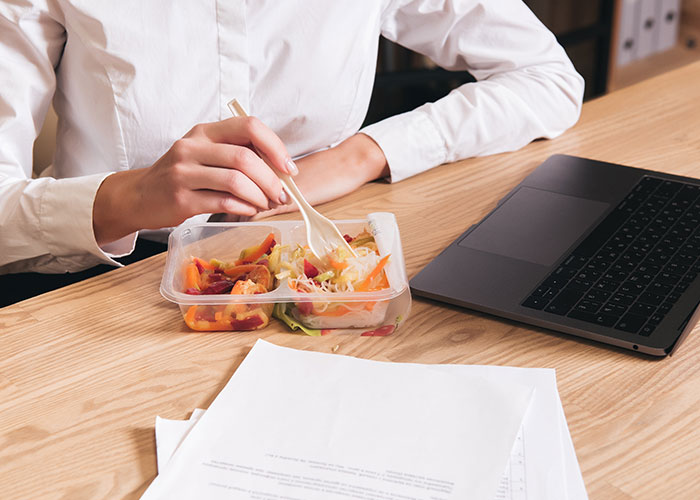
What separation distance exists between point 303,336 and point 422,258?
207 mm

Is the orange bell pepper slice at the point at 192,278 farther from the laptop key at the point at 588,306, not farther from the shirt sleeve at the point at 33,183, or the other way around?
the laptop key at the point at 588,306

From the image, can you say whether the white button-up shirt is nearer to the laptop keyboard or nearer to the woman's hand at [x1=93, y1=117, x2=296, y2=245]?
the woman's hand at [x1=93, y1=117, x2=296, y2=245]

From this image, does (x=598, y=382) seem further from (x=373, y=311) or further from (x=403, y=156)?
(x=403, y=156)

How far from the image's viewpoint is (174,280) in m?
0.80

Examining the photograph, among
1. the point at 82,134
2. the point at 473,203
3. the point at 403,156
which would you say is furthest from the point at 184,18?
the point at 473,203

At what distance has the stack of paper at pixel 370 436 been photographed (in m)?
0.57

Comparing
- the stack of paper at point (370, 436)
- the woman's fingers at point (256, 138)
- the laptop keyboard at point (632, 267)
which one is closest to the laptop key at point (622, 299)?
the laptop keyboard at point (632, 267)

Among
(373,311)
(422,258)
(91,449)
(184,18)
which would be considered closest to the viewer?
(91,449)

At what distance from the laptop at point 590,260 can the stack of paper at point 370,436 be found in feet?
0.33

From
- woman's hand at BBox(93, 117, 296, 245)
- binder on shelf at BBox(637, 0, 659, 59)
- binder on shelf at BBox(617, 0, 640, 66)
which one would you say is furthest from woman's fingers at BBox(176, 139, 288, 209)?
binder on shelf at BBox(637, 0, 659, 59)

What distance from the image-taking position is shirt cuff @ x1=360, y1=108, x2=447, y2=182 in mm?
1128

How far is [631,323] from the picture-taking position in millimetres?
733

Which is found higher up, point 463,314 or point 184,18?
point 184,18

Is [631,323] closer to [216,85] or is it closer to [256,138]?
[256,138]
